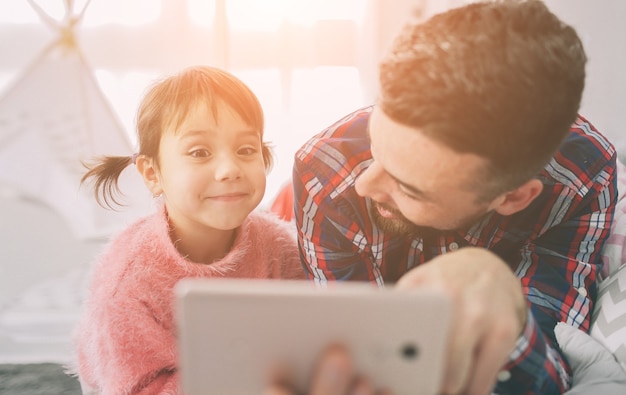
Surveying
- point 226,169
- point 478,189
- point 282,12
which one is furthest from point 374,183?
point 282,12

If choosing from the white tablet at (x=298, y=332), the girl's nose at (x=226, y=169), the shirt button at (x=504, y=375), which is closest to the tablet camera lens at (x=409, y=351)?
the white tablet at (x=298, y=332)

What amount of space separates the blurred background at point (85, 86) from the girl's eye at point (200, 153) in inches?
27.7

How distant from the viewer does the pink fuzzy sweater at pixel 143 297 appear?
0.86m

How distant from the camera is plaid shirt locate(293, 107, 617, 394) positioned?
906 mm

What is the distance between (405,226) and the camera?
896 millimetres

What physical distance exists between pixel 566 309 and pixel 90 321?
815 mm

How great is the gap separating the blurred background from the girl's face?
0.68 metres

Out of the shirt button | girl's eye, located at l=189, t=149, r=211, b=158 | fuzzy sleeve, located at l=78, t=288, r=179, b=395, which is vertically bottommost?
fuzzy sleeve, located at l=78, t=288, r=179, b=395

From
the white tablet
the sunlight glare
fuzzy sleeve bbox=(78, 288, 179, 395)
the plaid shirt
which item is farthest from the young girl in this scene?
the sunlight glare

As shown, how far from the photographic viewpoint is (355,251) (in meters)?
0.94

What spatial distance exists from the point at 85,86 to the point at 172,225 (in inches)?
32.4

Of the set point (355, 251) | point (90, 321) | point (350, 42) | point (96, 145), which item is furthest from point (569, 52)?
point (96, 145)

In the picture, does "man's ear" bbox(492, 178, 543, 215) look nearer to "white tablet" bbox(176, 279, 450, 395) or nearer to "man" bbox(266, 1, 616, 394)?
"man" bbox(266, 1, 616, 394)

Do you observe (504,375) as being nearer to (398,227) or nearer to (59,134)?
(398,227)
